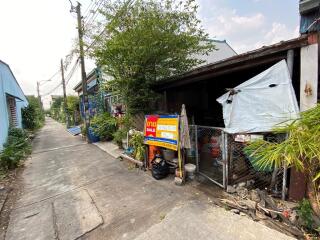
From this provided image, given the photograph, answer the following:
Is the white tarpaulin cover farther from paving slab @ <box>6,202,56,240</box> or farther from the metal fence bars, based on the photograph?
paving slab @ <box>6,202,56,240</box>

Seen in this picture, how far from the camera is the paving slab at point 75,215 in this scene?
3282 millimetres

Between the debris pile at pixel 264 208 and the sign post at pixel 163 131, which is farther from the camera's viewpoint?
the sign post at pixel 163 131

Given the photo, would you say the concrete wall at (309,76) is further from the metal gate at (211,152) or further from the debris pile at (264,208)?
the debris pile at (264,208)

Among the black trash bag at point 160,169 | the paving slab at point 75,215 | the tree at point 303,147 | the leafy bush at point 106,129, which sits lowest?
the paving slab at point 75,215

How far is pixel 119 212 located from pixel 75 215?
0.88 meters

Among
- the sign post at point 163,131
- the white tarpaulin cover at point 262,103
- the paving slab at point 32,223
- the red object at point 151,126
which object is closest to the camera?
the paving slab at point 32,223

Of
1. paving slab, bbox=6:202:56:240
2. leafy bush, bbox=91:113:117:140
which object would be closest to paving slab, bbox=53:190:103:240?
paving slab, bbox=6:202:56:240

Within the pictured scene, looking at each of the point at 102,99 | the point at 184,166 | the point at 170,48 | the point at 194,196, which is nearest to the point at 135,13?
the point at 170,48

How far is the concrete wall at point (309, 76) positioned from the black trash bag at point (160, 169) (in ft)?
11.0

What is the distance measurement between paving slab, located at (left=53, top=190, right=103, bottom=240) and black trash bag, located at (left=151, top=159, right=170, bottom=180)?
1696 millimetres

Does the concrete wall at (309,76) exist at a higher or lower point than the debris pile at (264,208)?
higher

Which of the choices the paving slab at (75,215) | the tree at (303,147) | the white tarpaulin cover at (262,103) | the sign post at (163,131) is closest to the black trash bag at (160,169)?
the sign post at (163,131)

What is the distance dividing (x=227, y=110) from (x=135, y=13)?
15.3 feet

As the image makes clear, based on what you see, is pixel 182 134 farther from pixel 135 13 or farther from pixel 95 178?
pixel 135 13
